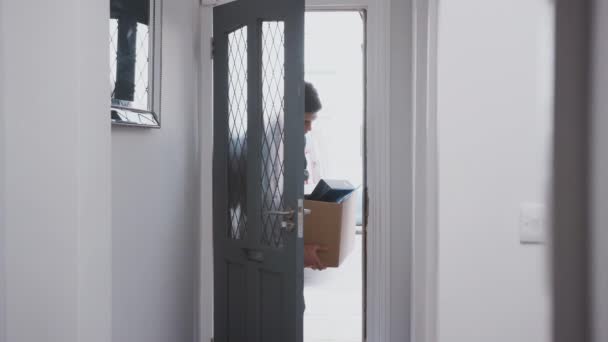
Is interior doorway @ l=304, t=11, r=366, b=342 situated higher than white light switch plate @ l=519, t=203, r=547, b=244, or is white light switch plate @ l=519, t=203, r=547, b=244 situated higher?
interior doorway @ l=304, t=11, r=366, b=342

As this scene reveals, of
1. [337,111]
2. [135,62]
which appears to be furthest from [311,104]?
[337,111]

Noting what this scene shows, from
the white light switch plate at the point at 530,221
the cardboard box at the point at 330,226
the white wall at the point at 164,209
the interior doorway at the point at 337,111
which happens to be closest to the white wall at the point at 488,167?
the white light switch plate at the point at 530,221

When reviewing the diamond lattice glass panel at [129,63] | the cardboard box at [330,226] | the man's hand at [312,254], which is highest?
the diamond lattice glass panel at [129,63]

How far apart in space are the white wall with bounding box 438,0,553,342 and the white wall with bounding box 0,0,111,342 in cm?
88

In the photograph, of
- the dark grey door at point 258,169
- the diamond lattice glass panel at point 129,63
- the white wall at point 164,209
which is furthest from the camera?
the dark grey door at point 258,169

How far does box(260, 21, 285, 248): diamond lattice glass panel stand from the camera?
2361mm

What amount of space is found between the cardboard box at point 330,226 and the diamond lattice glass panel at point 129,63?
2278 millimetres

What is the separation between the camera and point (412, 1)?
2494mm

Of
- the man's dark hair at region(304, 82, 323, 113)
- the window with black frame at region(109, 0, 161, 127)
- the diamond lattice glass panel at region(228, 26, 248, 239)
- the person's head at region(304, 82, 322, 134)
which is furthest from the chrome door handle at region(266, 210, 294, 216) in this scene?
the man's dark hair at region(304, 82, 323, 113)

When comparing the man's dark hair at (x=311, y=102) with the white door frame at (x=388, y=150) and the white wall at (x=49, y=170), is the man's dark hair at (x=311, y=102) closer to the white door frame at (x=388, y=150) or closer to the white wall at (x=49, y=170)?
the white door frame at (x=388, y=150)

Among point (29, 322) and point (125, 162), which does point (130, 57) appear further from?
point (29, 322)

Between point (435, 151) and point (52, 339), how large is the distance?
1.08 metres

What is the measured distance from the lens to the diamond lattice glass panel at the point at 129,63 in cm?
174

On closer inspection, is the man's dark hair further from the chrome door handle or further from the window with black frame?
the window with black frame
